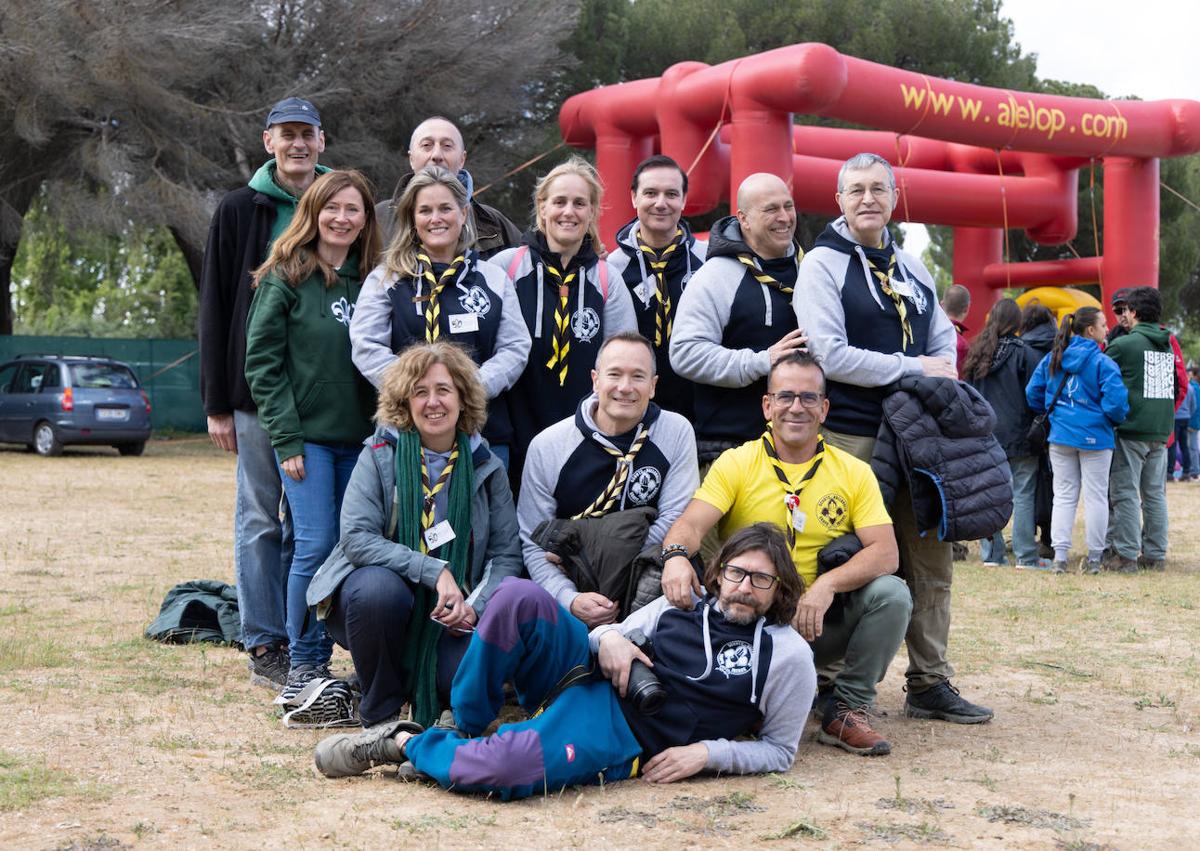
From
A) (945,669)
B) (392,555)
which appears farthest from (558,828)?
(945,669)

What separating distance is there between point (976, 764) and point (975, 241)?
53.1 feet

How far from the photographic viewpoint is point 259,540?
5277 millimetres

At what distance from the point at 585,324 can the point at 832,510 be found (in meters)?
1.16

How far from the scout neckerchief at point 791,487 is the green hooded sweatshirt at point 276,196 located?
2136 millimetres

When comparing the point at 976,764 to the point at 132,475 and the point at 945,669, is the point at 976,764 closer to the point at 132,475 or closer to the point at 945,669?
the point at 945,669

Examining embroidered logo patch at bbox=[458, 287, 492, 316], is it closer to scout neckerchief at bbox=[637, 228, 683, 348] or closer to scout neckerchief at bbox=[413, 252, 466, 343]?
scout neckerchief at bbox=[413, 252, 466, 343]

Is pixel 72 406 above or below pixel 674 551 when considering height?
above

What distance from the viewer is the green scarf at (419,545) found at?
4305 millimetres

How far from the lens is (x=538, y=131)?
21.8m

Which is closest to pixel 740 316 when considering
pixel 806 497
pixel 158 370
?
pixel 806 497

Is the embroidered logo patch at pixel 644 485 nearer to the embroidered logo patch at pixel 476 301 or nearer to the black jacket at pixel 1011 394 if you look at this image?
the embroidered logo patch at pixel 476 301

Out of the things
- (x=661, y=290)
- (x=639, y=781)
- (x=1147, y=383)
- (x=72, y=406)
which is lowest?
(x=639, y=781)

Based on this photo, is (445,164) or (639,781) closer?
(639,781)

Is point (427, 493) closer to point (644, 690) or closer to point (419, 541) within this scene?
point (419, 541)
